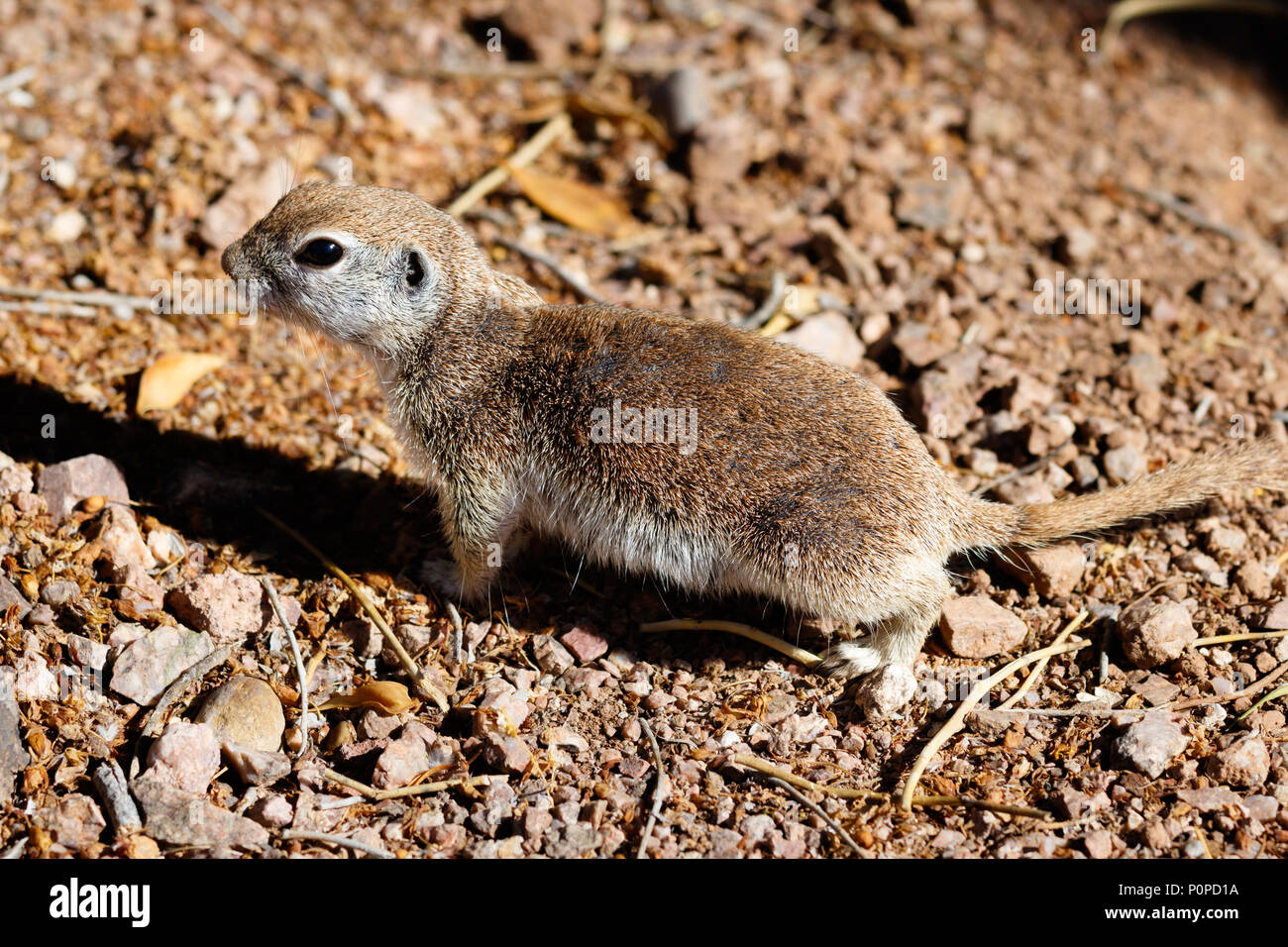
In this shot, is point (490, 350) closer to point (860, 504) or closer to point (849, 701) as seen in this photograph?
point (860, 504)

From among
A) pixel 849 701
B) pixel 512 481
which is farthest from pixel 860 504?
pixel 512 481

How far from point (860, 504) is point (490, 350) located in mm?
1554

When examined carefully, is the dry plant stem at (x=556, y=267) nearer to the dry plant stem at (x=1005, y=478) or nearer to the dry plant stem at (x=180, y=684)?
the dry plant stem at (x=1005, y=478)

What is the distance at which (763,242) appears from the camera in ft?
19.4

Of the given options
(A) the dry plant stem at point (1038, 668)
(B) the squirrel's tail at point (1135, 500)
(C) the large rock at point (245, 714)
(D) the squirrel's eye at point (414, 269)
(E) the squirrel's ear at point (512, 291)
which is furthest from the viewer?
(E) the squirrel's ear at point (512, 291)

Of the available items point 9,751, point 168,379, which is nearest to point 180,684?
point 9,751

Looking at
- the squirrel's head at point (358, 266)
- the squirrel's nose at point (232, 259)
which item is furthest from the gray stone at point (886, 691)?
the squirrel's nose at point (232, 259)

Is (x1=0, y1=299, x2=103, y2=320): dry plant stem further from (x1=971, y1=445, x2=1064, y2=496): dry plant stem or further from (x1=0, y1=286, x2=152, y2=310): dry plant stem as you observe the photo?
(x1=971, y1=445, x2=1064, y2=496): dry plant stem

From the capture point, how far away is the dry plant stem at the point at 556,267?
5527mm

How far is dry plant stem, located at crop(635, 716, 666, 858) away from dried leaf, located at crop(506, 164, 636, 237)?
9.85 ft

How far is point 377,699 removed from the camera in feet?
12.6

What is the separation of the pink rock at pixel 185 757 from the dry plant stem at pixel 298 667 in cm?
31

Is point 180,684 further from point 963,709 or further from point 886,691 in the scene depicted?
point 963,709

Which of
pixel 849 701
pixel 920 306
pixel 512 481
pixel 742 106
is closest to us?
pixel 849 701
